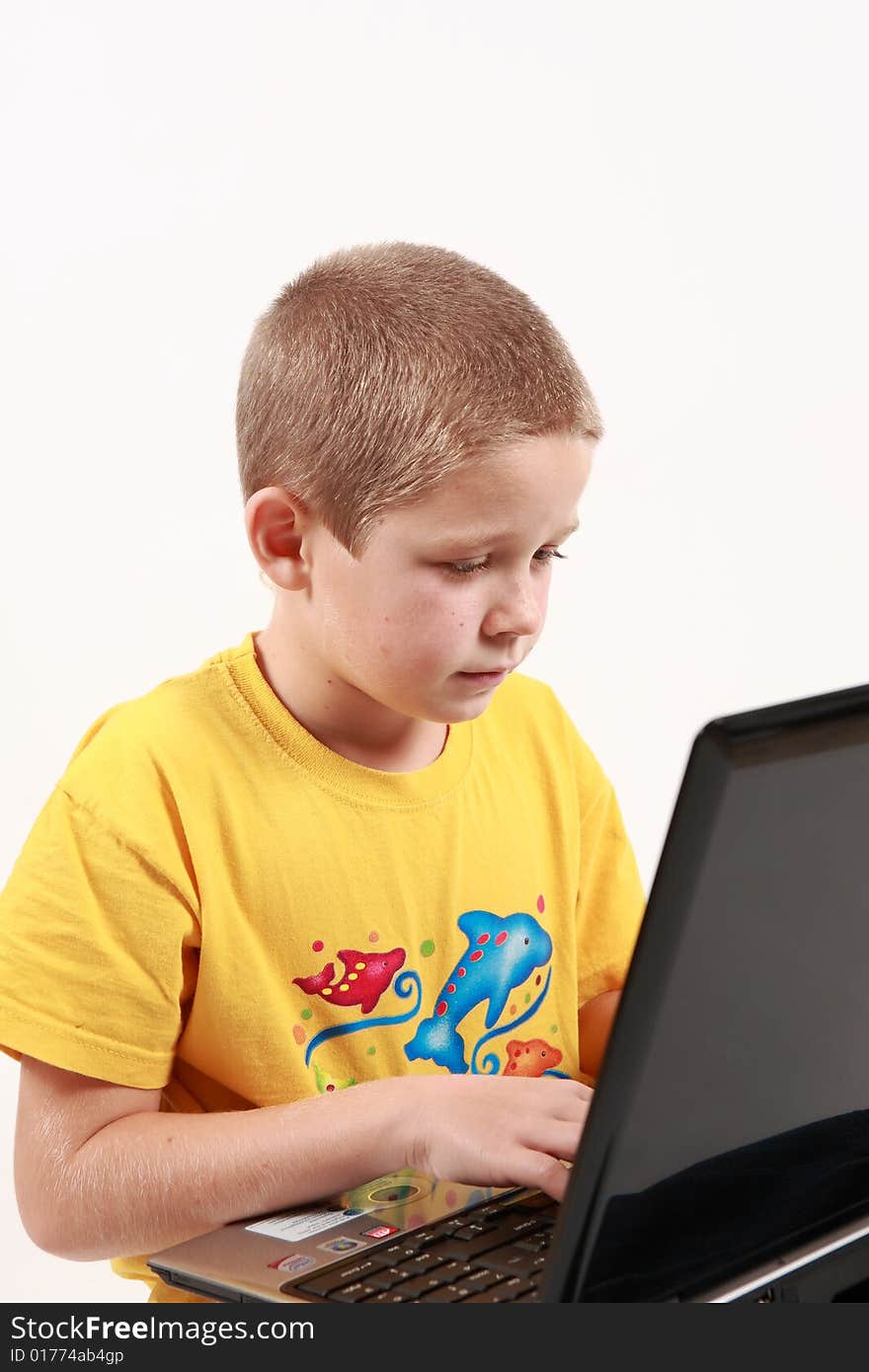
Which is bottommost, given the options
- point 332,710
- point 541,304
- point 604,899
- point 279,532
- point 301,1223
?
point 301,1223

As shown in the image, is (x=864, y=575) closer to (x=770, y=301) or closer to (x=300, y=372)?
(x=770, y=301)

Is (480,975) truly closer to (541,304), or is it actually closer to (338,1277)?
(338,1277)

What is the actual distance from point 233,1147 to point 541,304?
4.62 ft

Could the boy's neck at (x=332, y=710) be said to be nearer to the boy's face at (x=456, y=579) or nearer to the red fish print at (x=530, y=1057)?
the boy's face at (x=456, y=579)

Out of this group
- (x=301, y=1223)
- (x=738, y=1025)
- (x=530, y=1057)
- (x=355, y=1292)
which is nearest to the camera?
(x=738, y=1025)

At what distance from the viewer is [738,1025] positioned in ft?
2.07

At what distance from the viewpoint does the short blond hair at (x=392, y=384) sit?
0.91 meters

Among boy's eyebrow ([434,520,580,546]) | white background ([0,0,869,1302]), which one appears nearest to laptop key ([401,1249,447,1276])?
boy's eyebrow ([434,520,580,546])

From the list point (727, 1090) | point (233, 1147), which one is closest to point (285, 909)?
point (233, 1147)

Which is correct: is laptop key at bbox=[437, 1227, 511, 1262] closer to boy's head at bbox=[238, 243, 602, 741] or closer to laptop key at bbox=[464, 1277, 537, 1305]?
laptop key at bbox=[464, 1277, 537, 1305]

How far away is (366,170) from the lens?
1.99m

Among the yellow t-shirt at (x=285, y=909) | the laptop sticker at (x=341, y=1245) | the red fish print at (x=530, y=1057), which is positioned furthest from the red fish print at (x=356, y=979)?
the laptop sticker at (x=341, y=1245)

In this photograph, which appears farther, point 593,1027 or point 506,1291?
point 593,1027

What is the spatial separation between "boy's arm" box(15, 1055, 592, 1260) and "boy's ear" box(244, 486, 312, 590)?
0.95 feet
